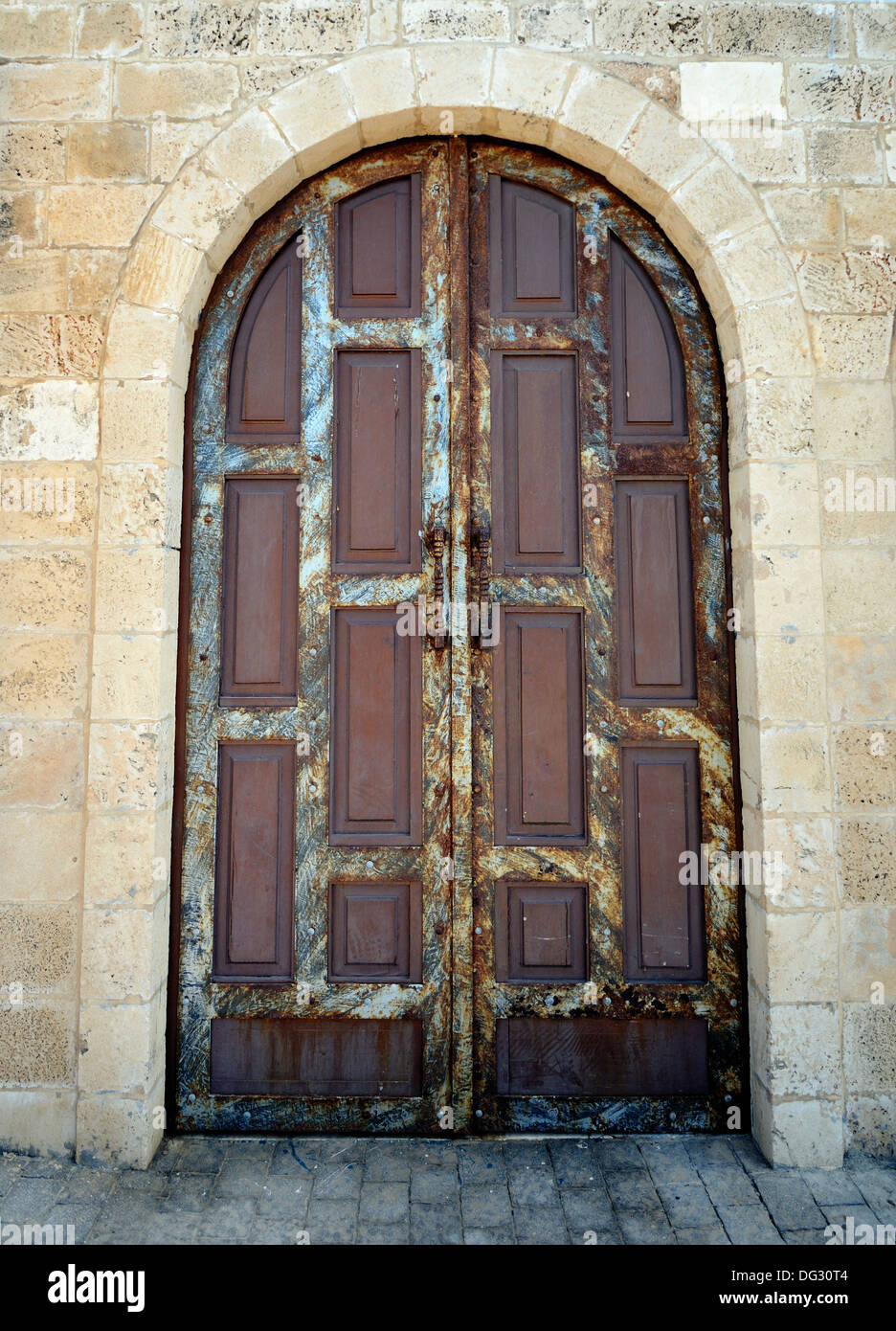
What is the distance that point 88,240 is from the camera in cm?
273

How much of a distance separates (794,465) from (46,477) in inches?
96.8

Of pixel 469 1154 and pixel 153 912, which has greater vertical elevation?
pixel 153 912

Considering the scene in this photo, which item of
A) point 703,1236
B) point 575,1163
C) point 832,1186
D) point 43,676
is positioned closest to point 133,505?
point 43,676

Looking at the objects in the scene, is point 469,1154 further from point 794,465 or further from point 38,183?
point 38,183

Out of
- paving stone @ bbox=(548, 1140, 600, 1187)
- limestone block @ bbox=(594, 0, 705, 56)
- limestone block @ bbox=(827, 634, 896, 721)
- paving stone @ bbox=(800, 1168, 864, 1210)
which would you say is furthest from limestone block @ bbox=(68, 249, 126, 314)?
paving stone @ bbox=(800, 1168, 864, 1210)

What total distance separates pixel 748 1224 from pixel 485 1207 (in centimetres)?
72

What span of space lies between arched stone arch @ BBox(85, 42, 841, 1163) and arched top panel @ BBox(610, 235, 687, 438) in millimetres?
197

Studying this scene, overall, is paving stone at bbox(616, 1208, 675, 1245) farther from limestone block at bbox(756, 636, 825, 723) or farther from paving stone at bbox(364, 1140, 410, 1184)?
limestone block at bbox(756, 636, 825, 723)

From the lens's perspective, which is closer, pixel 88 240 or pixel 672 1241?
pixel 672 1241

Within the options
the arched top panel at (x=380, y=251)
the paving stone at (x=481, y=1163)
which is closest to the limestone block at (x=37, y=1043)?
the paving stone at (x=481, y=1163)

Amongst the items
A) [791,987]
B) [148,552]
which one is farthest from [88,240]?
[791,987]

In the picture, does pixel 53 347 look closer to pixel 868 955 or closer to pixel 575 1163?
pixel 575 1163

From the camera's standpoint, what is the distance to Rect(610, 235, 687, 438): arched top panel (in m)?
2.91

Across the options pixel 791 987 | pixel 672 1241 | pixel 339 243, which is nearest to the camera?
pixel 672 1241
